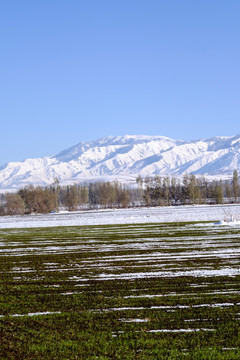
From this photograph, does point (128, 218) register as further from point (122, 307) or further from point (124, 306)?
point (122, 307)

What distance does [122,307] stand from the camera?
12289 millimetres

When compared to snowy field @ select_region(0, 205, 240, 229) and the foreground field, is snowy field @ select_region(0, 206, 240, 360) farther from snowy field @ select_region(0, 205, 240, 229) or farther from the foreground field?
snowy field @ select_region(0, 205, 240, 229)

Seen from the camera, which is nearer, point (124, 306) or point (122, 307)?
point (122, 307)

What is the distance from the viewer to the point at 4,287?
16.0 m

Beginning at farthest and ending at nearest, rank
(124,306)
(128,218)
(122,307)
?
(128,218) → (124,306) → (122,307)

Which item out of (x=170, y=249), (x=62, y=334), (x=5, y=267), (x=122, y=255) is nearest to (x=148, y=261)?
(x=122, y=255)

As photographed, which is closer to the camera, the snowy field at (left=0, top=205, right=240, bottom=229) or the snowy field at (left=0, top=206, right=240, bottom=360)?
the snowy field at (left=0, top=206, right=240, bottom=360)

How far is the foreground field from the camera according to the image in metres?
9.13

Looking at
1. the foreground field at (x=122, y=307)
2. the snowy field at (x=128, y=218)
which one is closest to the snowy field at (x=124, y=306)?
the foreground field at (x=122, y=307)

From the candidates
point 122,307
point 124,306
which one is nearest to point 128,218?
point 124,306

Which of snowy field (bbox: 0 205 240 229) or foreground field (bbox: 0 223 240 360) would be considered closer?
foreground field (bbox: 0 223 240 360)

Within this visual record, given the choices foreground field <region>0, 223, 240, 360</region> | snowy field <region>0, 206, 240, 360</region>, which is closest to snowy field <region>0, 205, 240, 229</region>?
snowy field <region>0, 206, 240, 360</region>

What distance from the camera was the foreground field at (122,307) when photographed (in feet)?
30.0

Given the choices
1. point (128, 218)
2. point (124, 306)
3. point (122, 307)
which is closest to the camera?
point (122, 307)
